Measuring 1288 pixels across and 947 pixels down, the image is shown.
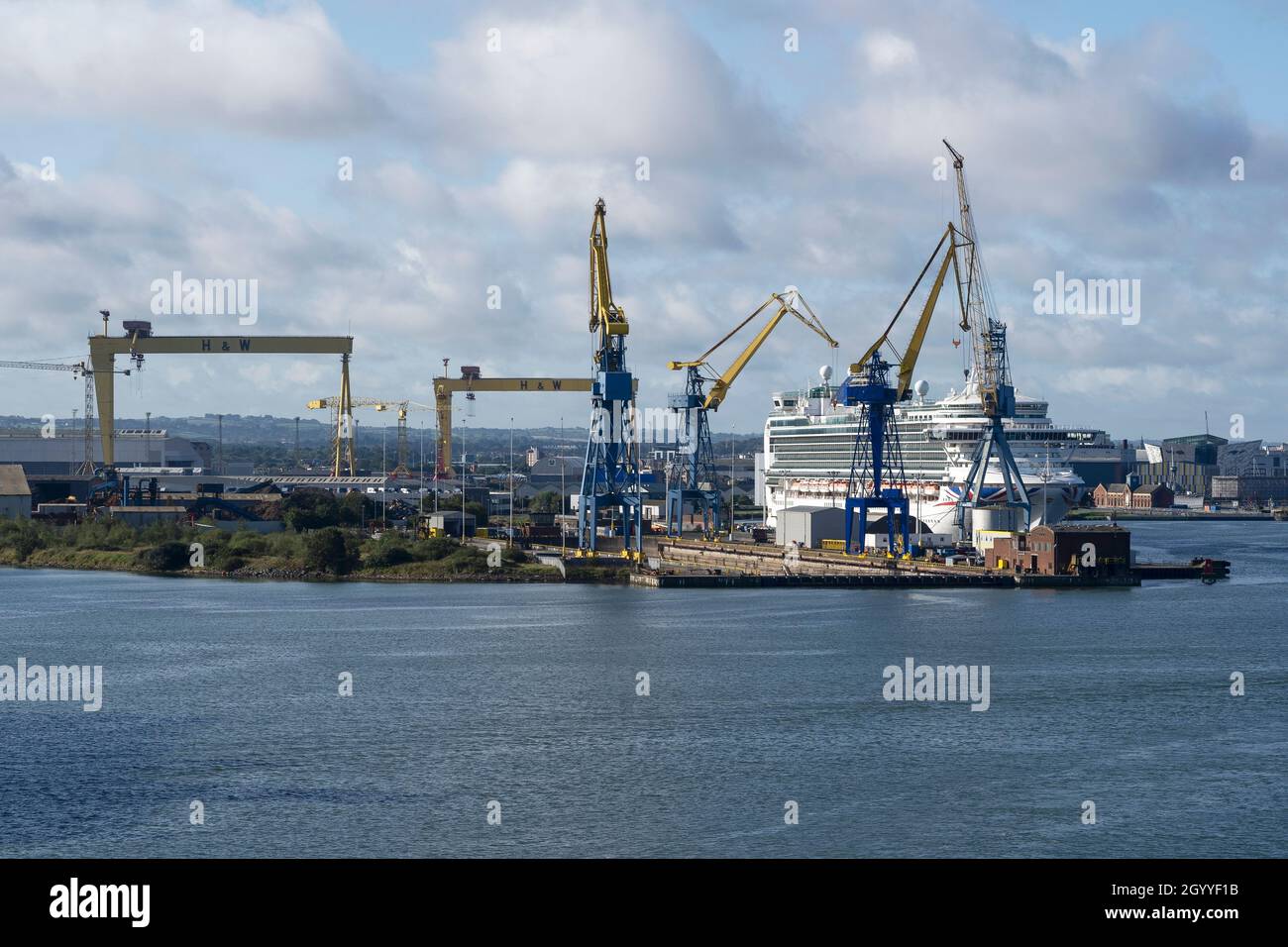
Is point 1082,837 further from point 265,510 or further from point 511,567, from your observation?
point 265,510

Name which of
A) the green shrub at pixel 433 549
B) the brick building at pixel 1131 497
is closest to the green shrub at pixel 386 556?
the green shrub at pixel 433 549

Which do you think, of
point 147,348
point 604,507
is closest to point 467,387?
point 147,348

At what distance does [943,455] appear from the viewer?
4588 cm

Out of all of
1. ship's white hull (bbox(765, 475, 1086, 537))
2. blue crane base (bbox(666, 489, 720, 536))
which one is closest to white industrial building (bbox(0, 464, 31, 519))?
blue crane base (bbox(666, 489, 720, 536))

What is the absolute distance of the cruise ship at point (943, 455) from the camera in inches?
1736

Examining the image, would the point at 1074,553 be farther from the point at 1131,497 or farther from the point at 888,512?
the point at 1131,497

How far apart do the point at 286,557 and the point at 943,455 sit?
20.1m

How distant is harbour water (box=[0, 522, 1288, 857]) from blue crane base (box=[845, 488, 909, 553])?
9.27 meters

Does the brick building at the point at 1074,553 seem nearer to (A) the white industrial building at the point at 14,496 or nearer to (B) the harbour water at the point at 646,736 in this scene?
(B) the harbour water at the point at 646,736

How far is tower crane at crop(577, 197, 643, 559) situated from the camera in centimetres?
3803

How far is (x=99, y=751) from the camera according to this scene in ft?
48.6

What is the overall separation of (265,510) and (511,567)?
554 inches
